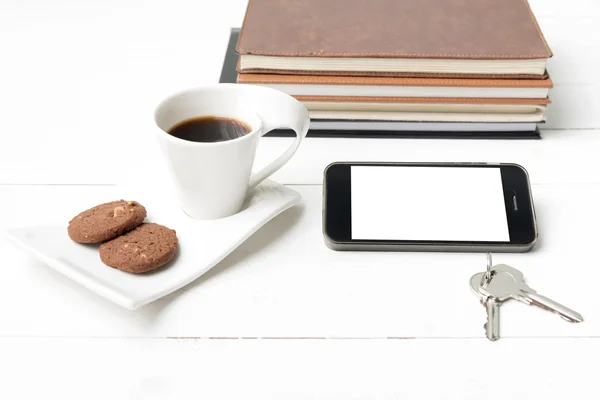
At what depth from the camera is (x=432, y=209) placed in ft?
2.60

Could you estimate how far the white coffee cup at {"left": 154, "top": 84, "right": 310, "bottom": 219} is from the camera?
0.73 metres

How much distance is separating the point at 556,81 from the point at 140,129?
0.60 meters

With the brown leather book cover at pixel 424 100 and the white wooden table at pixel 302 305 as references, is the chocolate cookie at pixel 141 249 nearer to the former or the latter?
the white wooden table at pixel 302 305

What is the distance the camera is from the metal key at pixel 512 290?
28.3 inches

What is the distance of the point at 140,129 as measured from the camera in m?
1.02

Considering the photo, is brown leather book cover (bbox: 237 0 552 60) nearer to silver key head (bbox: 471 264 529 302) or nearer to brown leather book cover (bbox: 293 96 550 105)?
brown leather book cover (bbox: 293 96 550 105)

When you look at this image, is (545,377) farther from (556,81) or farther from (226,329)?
(556,81)

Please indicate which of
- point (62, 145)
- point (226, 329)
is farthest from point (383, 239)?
point (62, 145)

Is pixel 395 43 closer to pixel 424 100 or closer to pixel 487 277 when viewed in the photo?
pixel 424 100

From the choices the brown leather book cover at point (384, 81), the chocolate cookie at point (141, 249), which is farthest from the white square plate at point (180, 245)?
the brown leather book cover at point (384, 81)

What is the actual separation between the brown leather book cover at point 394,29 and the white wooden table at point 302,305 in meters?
0.12

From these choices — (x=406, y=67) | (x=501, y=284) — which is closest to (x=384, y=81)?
(x=406, y=67)

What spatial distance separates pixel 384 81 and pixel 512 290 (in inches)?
12.5

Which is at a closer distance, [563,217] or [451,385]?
[451,385]
